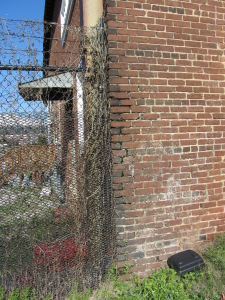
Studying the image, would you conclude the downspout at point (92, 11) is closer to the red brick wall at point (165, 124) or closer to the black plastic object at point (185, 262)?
the red brick wall at point (165, 124)

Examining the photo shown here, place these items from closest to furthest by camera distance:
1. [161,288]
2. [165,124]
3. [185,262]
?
[161,288], [185,262], [165,124]

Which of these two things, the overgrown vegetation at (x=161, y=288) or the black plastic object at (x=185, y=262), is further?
the black plastic object at (x=185, y=262)

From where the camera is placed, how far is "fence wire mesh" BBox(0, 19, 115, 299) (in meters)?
2.68

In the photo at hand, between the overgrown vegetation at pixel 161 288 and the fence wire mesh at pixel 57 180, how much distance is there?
108 mm

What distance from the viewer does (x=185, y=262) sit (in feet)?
9.75

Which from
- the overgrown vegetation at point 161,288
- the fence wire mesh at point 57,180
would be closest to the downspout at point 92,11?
the fence wire mesh at point 57,180

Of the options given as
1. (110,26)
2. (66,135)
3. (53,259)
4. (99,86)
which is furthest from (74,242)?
(110,26)

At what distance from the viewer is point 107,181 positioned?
3.10 meters

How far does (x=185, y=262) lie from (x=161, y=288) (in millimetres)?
442

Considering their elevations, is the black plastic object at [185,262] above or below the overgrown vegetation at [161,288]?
above

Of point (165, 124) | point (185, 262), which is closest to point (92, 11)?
point (165, 124)

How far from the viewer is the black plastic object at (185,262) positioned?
2.91 meters

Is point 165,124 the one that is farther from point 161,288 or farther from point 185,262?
point 161,288

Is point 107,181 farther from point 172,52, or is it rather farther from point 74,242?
point 172,52
